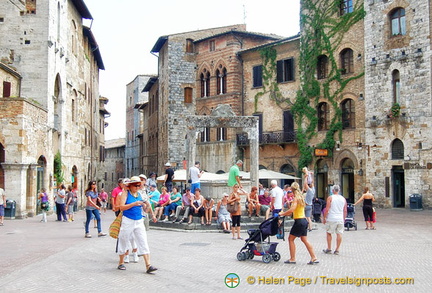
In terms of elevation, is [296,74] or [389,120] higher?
[296,74]

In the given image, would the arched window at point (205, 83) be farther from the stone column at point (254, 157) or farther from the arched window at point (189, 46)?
the stone column at point (254, 157)

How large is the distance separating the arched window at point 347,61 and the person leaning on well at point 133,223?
981 inches

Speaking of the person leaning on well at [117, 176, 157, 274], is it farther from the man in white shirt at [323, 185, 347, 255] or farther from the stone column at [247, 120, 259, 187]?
the stone column at [247, 120, 259, 187]

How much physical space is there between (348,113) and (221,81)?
11.8 meters

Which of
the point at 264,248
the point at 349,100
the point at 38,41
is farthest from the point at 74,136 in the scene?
the point at 264,248

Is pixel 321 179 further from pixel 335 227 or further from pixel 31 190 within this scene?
pixel 335 227

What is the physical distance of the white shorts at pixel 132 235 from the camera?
9.55 metres

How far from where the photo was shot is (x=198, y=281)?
8.97 metres

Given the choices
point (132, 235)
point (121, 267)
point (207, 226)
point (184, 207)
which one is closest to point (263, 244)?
point (132, 235)

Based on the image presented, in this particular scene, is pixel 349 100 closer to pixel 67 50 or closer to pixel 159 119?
pixel 67 50

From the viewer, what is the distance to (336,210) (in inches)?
478

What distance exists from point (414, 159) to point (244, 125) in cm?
1147

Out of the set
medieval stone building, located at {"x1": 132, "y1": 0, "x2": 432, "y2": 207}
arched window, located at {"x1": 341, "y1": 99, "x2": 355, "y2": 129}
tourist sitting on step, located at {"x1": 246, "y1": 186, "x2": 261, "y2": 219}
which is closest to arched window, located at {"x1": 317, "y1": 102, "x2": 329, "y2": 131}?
medieval stone building, located at {"x1": 132, "y1": 0, "x2": 432, "y2": 207}

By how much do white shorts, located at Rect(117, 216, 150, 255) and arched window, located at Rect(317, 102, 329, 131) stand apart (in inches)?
1011
